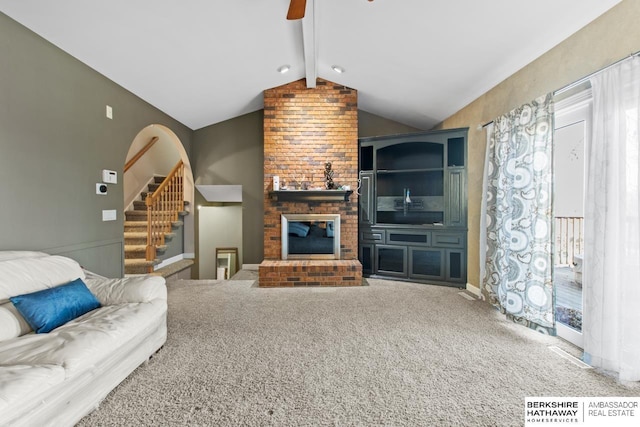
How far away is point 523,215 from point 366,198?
8.05 ft

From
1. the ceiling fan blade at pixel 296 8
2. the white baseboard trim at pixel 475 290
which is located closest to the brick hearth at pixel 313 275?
the white baseboard trim at pixel 475 290

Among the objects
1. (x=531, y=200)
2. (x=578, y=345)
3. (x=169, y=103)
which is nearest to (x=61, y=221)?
(x=169, y=103)

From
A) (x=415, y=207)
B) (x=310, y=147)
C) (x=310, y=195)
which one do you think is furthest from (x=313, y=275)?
(x=310, y=147)

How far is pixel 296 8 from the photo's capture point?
2.30 m

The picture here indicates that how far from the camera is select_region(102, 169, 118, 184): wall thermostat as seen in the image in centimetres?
321

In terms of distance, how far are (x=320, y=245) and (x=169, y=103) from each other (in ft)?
10.2

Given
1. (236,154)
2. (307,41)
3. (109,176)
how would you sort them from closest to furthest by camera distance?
1. (109,176)
2. (307,41)
3. (236,154)

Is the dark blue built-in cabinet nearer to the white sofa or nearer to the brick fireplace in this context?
the brick fireplace

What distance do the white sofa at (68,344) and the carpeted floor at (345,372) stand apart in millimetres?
179

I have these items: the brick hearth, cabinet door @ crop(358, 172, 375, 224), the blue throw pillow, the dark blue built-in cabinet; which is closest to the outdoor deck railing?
the dark blue built-in cabinet

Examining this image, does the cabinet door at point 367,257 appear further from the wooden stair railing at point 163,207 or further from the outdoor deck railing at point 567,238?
the wooden stair railing at point 163,207

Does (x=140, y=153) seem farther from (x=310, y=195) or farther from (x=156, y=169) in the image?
(x=310, y=195)

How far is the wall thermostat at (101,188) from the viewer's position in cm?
315

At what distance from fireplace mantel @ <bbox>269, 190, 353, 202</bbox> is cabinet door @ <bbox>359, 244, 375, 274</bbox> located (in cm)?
86
